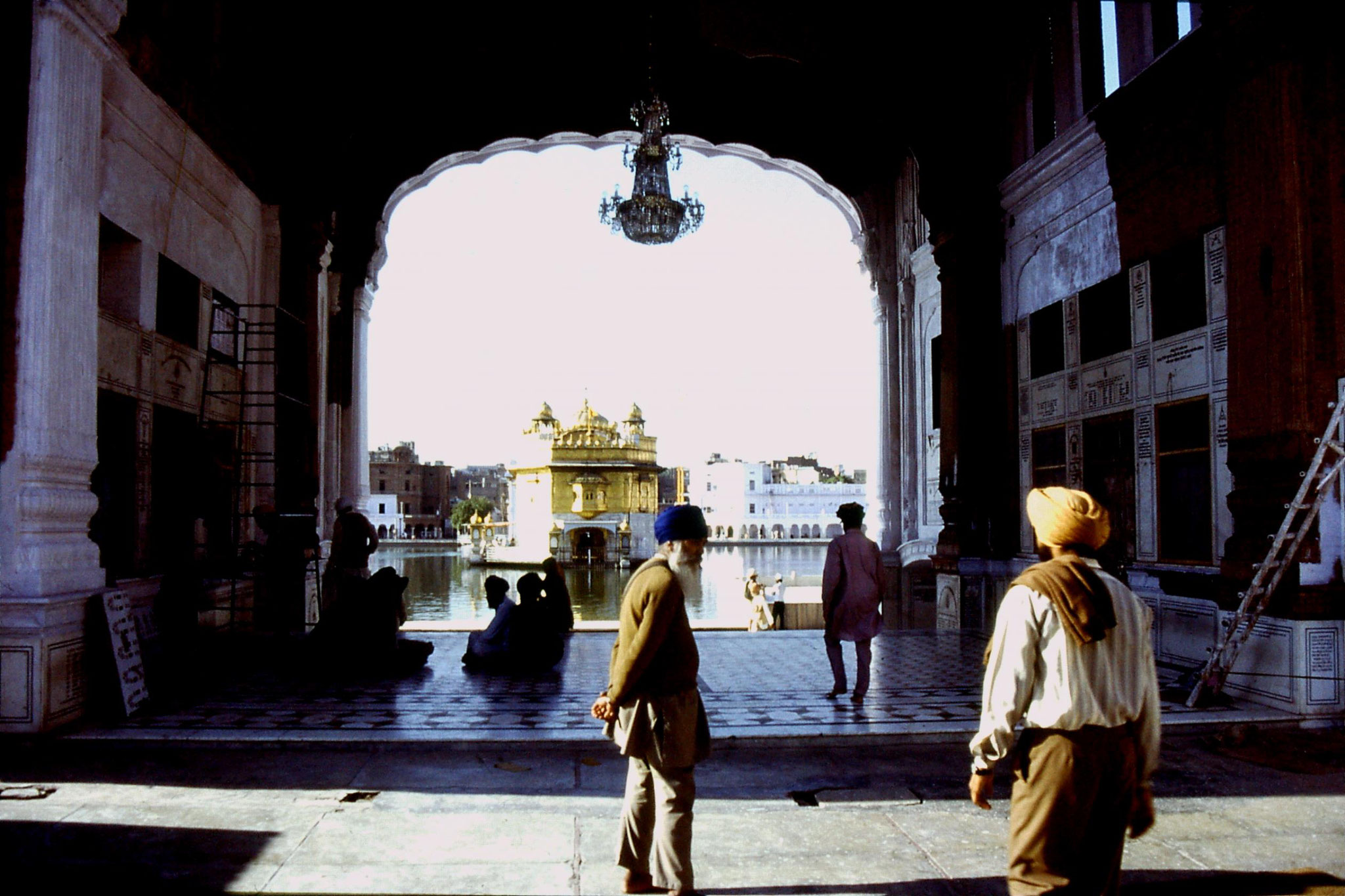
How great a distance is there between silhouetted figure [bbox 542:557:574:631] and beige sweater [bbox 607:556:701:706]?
5.32 meters

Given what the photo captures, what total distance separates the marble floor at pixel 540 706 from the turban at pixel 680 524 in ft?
7.95

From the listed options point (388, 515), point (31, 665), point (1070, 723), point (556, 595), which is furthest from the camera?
point (388, 515)

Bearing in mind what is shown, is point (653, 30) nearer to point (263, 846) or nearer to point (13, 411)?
point (13, 411)

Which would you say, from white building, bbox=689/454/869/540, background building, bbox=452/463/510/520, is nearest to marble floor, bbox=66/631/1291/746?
white building, bbox=689/454/869/540

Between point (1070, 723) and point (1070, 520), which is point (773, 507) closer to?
point (1070, 520)

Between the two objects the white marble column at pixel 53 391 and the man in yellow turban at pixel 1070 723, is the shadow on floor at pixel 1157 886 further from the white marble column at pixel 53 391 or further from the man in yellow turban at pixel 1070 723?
the white marble column at pixel 53 391

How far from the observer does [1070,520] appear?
104 inches

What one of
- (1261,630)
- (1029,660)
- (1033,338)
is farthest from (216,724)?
(1033,338)

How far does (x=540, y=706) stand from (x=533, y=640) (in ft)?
4.47

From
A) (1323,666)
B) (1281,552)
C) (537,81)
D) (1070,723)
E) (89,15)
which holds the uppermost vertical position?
(537,81)

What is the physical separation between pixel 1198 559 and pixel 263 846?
6638 millimetres

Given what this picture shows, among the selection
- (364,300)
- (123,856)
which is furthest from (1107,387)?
(364,300)

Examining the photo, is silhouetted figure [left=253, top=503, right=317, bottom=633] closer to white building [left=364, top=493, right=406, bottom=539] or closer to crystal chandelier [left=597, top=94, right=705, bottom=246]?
crystal chandelier [left=597, top=94, right=705, bottom=246]

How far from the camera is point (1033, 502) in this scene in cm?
273
